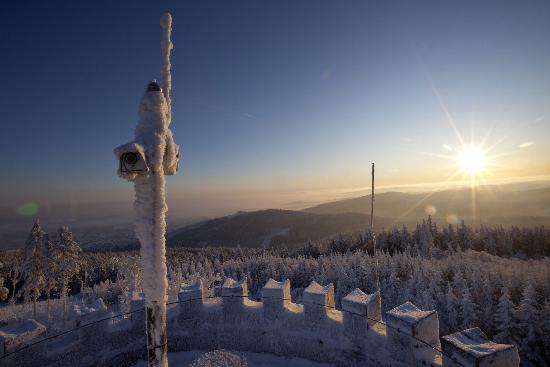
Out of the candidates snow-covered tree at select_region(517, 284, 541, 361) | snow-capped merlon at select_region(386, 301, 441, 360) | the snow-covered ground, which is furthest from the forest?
snow-capped merlon at select_region(386, 301, 441, 360)

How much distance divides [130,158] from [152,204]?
628mm

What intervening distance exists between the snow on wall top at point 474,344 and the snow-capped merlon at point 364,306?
1.91 metres

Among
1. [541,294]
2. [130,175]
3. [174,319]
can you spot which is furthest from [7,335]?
[541,294]

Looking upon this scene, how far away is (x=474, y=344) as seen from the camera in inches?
204

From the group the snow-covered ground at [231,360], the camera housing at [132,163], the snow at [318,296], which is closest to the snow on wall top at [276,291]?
the snow at [318,296]

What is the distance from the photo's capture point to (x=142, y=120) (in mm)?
3992

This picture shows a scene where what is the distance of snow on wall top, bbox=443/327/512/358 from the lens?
16.1ft

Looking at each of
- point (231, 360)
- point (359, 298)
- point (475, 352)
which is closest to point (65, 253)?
point (231, 360)

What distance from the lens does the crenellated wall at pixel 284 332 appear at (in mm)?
6215

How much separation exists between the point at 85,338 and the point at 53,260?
33.0 meters

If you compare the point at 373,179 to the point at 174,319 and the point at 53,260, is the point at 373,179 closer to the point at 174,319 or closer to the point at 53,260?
the point at 174,319

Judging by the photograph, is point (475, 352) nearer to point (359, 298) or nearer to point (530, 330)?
point (359, 298)

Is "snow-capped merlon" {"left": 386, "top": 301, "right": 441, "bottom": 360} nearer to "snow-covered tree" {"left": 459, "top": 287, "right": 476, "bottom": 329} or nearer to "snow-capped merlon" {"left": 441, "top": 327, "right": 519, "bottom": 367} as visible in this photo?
"snow-capped merlon" {"left": 441, "top": 327, "right": 519, "bottom": 367}

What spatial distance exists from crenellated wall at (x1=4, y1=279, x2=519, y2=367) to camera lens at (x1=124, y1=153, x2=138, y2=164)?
229 inches
